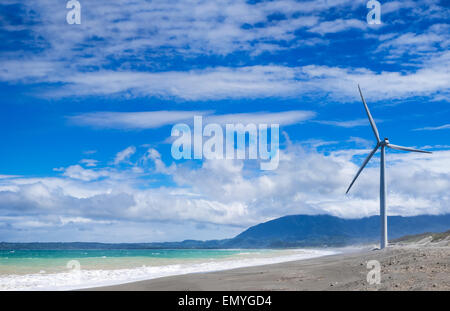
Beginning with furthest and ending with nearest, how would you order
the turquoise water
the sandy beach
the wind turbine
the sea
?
the wind turbine
the turquoise water
the sea
the sandy beach

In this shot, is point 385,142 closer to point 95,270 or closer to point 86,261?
point 95,270

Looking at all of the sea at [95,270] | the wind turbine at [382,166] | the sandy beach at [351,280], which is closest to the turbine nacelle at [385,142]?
the wind turbine at [382,166]

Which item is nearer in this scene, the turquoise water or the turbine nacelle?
the turquoise water

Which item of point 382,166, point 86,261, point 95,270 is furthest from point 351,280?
point 86,261

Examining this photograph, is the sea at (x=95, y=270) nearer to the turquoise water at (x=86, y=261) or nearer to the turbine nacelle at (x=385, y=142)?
the turquoise water at (x=86, y=261)

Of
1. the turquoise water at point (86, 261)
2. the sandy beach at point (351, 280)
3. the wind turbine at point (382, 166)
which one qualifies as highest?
the wind turbine at point (382, 166)

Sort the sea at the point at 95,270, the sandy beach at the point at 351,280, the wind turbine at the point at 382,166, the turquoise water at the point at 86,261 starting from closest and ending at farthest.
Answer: the sandy beach at the point at 351,280, the sea at the point at 95,270, the turquoise water at the point at 86,261, the wind turbine at the point at 382,166

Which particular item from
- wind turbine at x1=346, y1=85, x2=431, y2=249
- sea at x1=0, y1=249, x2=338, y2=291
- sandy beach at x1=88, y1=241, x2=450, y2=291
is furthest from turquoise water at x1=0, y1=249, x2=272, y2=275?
wind turbine at x1=346, y1=85, x2=431, y2=249

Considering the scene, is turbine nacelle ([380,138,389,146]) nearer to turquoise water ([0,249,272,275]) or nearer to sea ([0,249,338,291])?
sea ([0,249,338,291])

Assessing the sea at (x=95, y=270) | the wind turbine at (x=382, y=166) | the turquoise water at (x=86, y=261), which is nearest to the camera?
the sea at (x=95, y=270)

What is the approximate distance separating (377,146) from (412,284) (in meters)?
42.4
